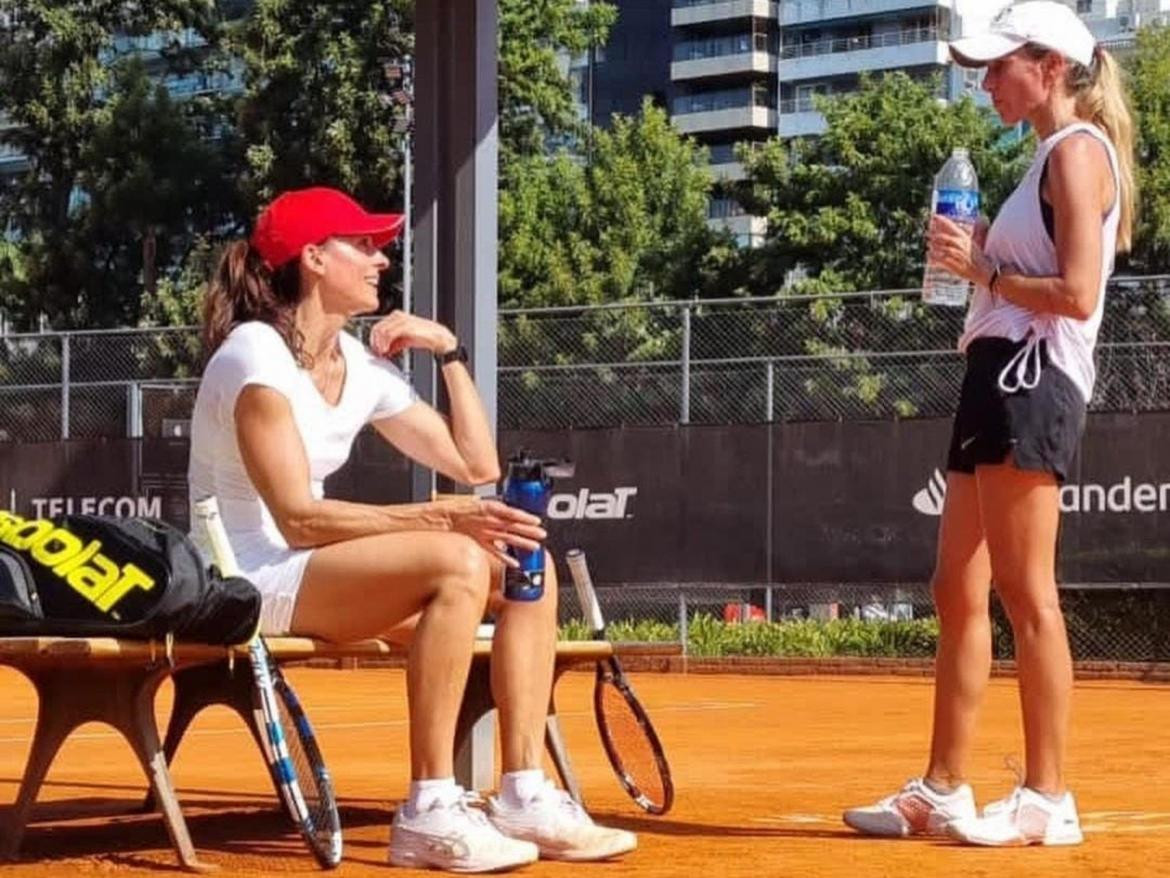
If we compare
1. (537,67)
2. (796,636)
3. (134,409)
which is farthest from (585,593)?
(537,67)

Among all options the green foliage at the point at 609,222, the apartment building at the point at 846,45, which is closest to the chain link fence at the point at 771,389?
the green foliage at the point at 609,222

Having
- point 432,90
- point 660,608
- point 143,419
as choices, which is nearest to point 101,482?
point 143,419

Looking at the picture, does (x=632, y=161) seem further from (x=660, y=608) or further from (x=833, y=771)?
(x=833, y=771)

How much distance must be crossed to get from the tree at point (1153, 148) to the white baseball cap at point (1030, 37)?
141 feet

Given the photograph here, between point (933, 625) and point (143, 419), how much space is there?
6798mm

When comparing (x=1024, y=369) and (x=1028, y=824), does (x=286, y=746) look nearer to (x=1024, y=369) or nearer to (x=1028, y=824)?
(x=1028, y=824)

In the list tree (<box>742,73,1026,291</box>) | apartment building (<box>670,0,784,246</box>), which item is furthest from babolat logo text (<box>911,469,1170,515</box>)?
apartment building (<box>670,0,784,246</box>)

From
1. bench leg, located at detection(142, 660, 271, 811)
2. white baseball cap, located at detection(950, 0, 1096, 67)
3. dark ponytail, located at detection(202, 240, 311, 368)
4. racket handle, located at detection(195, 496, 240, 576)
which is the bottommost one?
bench leg, located at detection(142, 660, 271, 811)

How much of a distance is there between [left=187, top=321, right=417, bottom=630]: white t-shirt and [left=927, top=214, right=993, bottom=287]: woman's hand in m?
1.43

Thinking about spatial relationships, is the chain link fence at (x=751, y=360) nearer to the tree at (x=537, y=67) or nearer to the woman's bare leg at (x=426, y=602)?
the woman's bare leg at (x=426, y=602)

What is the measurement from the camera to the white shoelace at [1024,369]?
6289 mm

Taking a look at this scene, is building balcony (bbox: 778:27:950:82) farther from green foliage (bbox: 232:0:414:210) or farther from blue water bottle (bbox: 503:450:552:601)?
blue water bottle (bbox: 503:450:552:601)

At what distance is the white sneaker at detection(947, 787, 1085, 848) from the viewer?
6.34 m

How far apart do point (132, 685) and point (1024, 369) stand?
2.19m
